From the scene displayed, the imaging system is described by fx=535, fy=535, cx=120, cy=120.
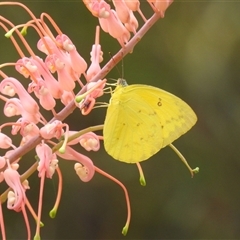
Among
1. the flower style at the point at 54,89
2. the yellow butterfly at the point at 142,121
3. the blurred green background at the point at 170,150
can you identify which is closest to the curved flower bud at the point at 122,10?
the flower style at the point at 54,89

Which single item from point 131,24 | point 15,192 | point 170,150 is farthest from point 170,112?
point 170,150

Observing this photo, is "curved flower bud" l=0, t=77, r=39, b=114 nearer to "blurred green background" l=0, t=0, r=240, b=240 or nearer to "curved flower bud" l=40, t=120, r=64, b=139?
"curved flower bud" l=40, t=120, r=64, b=139

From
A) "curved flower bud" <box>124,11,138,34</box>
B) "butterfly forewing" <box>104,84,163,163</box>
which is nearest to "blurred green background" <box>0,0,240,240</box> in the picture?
"butterfly forewing" <box>104,84,163,163</box>

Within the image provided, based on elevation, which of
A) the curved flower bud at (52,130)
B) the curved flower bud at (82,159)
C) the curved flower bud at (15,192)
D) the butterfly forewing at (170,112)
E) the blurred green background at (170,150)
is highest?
the curved flower bud at (52,130)

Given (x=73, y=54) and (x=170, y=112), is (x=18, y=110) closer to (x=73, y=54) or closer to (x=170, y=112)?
(x=73, y=54)

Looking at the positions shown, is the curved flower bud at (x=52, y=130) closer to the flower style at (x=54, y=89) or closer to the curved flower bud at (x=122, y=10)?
the flower style at (x=54, y=89)

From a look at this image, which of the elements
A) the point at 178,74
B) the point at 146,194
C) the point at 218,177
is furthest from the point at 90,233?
the point at 178,74
